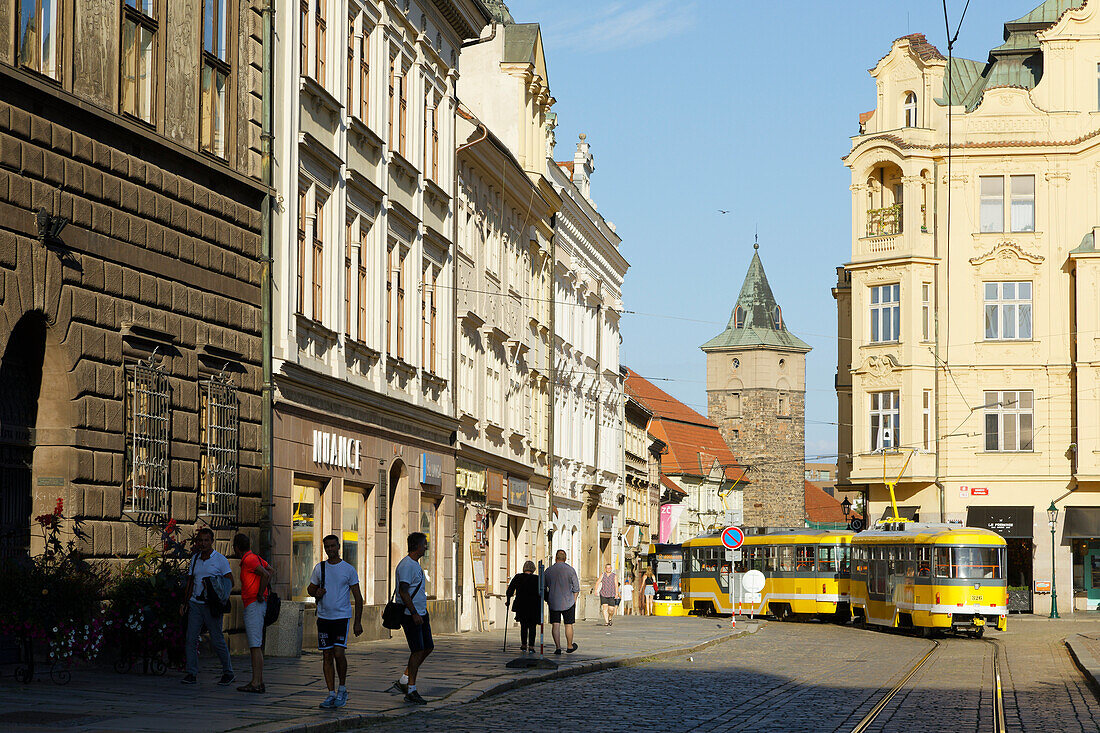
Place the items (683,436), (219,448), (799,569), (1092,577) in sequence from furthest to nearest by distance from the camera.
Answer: (683,436), (1092,577), (799,569), (219,448)

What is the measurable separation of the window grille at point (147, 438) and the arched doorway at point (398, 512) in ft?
36.1

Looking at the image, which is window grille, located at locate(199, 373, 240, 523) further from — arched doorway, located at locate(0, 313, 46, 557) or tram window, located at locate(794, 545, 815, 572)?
tram window, located at locate(794, 545, 815, 572)

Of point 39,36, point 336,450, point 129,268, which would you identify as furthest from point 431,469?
point 39,36

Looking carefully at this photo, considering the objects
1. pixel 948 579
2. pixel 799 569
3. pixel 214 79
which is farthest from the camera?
pixel 799 569

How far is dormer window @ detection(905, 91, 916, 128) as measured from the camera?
58.1 metres

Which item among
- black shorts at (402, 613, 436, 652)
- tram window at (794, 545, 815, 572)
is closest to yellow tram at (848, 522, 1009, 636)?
tram window at (794, 545, 815, 572)

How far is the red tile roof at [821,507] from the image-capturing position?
563ft

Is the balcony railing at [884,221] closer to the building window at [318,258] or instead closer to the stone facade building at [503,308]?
the stone facade building at [503,308]

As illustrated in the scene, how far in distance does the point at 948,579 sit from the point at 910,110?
2361 cm

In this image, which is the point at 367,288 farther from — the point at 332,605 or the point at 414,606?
the point at 332,605

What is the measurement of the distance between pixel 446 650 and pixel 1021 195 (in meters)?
36.9

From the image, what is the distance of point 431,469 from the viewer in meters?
33.9

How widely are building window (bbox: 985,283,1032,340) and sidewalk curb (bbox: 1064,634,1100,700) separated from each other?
23638 millimetres

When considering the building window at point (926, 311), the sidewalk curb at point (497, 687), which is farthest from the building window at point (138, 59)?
the building window at point (926, 311)
